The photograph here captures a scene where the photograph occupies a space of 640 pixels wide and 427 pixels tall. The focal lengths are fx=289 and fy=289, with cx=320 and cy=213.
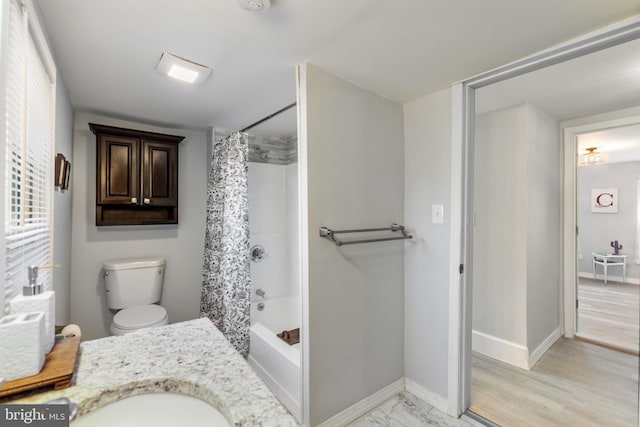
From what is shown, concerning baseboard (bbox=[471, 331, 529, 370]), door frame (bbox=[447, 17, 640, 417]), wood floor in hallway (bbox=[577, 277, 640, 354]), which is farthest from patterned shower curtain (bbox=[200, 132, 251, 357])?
wood floor in hallway (bbox=[577, 277, 640, 354])

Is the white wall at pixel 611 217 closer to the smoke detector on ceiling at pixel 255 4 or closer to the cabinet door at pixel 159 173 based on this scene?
the smoke detector on ceiling at pixel 255 4

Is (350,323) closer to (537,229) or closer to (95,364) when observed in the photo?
(95,364)

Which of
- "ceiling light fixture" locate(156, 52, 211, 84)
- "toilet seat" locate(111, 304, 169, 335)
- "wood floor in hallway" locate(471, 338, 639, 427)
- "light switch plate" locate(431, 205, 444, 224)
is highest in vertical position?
"ceiling light fixture" locate(156, 52, 211, 84)

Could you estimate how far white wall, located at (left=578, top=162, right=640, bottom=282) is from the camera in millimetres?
4824

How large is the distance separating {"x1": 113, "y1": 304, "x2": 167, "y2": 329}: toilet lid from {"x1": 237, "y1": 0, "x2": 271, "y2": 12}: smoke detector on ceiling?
2185mm

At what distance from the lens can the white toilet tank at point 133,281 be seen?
95.7 inches

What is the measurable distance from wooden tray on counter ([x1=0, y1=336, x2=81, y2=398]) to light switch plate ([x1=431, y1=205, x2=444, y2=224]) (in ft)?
6.33

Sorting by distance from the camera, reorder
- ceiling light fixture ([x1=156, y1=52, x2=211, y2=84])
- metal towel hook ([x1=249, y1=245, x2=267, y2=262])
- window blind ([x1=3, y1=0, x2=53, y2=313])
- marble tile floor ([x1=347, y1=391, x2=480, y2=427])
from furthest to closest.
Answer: metal towel hook ([x1=249, y1=245, x2=267, y2=262])
marble tile floor ([x1=347, y1=391, x2=480, y2=427])
ceiling light fixture ([x1=156, y1=52, x2=211, y2=84])
window blind ([x1=3, y1=0, x2=53, y2=313])

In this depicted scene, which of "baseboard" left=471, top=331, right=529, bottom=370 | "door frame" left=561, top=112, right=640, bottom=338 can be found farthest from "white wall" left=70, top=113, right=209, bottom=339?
"door frame" left=561, top=112, right=640, bottom=338

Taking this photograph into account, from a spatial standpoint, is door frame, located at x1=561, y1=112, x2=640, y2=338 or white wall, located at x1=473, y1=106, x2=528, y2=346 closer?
white wall, located at x1=473, y1=106, x2=528, y2=346

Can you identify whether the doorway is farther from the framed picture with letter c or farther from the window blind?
the window blind

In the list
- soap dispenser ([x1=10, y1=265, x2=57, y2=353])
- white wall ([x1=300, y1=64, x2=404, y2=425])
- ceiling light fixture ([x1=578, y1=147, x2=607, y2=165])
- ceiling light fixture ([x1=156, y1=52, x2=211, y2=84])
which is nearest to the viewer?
soap dispenser ([x1=10, y1=265, x2=57, y2=353])

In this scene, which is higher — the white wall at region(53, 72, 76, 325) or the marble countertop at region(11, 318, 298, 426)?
the white wall at region(53, 72, 76, 325)

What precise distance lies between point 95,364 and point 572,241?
384cm
